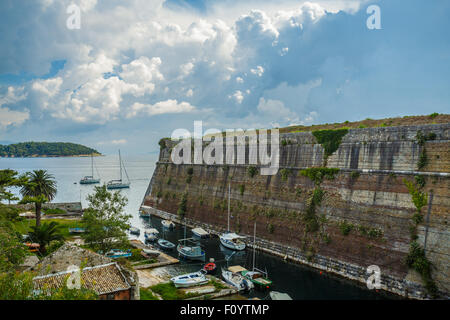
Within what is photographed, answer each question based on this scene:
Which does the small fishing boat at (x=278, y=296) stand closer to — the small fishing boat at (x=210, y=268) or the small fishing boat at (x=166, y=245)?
the small fishing boat at (x=210, y=268)

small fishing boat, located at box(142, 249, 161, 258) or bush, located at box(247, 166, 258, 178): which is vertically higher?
bush, located at box(247, 166, 258, 178)

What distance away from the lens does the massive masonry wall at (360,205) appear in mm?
21172

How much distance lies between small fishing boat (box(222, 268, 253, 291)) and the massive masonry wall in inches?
258

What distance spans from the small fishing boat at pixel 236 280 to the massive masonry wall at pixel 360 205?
258 inches

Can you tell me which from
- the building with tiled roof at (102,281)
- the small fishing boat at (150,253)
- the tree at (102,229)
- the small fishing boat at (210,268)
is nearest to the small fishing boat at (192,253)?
the small fishing boat at (150,253)

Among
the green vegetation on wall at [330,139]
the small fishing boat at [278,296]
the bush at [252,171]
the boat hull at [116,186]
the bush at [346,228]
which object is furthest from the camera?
the boat hull at [116,186]

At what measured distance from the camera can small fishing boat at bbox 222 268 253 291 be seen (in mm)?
23994

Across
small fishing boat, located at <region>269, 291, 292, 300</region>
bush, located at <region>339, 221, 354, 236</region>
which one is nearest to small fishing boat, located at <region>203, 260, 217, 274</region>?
small fishing boat, located at <region>269, 291, 292, 300</region>

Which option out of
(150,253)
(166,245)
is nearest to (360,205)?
(150,253)

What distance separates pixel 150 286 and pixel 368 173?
19.5 metres

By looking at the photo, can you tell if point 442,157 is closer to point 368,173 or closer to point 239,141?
point 368,173

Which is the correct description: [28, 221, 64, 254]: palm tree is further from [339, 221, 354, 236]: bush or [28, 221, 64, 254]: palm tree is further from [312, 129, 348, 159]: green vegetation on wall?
[312, 129, 348, 159]: green vegetation on wall
